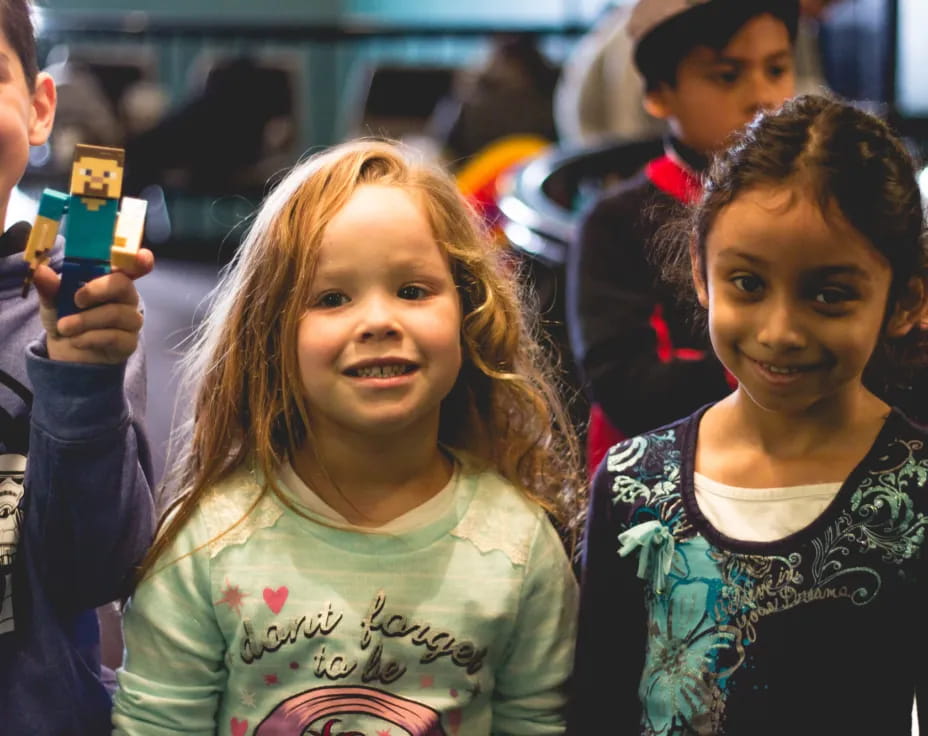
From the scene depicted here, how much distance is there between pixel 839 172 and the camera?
110 cm

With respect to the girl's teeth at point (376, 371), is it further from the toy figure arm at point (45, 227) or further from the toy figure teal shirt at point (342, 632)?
the toy figure arm at point (45, 227)

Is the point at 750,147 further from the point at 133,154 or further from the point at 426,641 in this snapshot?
the point at 133,154

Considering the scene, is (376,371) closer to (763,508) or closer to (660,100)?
(763,508)

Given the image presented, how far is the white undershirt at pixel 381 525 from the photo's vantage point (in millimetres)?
1286

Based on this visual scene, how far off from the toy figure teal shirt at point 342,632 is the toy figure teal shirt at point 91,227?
350 millimetres

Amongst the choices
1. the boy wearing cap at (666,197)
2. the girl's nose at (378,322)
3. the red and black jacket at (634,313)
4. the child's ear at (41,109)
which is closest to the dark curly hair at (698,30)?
the boy wearing cap at (666,197)

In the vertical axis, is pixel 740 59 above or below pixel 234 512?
above

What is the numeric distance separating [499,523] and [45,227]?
0.55 meters

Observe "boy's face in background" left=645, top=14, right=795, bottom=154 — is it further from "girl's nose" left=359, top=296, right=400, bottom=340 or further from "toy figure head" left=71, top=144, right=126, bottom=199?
"toy figure head" left=71, top=144, right=126, bottom=199

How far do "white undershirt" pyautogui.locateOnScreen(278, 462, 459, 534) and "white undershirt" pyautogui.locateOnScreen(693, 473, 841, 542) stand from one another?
0.92ft

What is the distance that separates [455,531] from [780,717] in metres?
0.37

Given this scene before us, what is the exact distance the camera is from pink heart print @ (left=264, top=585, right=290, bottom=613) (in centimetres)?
124

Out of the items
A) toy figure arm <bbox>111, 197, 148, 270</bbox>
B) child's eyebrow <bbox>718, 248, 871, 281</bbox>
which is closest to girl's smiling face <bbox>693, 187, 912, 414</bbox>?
child's eyebrow <bbox>718, 248, 871, 281</bbox>

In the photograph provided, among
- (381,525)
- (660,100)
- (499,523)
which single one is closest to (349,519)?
(381,525)
